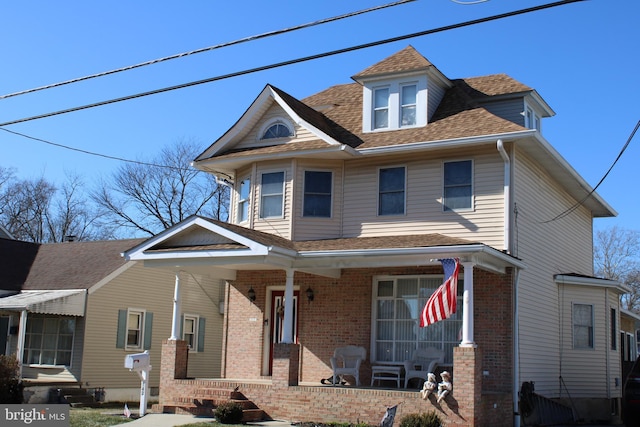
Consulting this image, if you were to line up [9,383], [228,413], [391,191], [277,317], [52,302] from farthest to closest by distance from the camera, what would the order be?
[52,302], [277,317], [391,191], [9,383], [228,413]

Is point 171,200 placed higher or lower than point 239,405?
higher

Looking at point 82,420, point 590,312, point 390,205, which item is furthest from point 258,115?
point 590,312

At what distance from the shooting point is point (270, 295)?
2072 cm

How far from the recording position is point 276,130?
67.0ft

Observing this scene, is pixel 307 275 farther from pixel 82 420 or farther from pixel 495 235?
pixel 82 420

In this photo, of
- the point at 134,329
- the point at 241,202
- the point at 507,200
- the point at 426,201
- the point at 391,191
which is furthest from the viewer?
the point at 134,329

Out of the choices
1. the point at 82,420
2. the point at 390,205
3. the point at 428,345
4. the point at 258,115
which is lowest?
the point at 82,420

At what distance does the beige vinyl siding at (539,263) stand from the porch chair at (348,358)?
3733 millimetres

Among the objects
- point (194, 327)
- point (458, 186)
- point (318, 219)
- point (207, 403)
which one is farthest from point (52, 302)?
point (458, 186)

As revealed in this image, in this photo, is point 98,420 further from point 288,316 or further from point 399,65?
point 399,65

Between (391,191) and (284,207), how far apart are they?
277 centimetres

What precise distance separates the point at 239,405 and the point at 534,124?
11041 mm

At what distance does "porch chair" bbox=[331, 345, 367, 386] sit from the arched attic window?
5.67 metres

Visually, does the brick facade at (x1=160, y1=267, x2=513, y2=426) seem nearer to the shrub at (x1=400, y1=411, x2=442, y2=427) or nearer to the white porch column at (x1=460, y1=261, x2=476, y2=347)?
the white porch column at (x1=460, y1=261, x2=476, y2=347)
